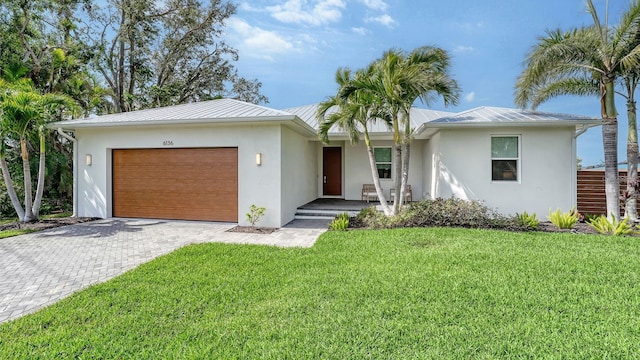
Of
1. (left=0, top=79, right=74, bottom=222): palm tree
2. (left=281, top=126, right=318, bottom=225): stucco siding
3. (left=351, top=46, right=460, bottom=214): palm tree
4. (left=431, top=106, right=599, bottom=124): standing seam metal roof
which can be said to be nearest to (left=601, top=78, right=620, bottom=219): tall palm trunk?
(left=431, top=106, right=599, bottom=124): standing seam metal roof

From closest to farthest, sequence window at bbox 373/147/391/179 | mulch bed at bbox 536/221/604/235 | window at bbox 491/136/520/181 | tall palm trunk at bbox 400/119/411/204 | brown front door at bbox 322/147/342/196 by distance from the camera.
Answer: mulch bed at bbox 536/221/604/235 → tall palm trunk at bbox 400/119/411/204 → window at bbox 491/136/520/181 → window at bbox 373/147/391/179 → brown front door at bbox 322/147/342/196

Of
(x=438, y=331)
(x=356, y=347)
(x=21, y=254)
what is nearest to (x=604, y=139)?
(x=438, y=331)

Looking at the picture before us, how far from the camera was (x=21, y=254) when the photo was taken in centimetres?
617

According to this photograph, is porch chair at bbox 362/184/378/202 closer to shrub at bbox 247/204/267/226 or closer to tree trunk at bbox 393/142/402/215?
tree trunk at bbox 393/142/402/215

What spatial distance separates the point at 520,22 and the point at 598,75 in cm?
367

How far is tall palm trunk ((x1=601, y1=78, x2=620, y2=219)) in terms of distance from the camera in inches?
328

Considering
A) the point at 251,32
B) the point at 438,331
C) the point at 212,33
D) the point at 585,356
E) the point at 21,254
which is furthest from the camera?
the point at 212,33

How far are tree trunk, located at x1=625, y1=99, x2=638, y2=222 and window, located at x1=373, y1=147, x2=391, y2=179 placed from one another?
7.62 metres

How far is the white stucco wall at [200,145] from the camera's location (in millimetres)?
8867

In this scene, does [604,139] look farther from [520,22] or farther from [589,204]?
[520,22]

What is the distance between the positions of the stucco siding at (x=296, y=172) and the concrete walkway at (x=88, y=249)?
76 cm

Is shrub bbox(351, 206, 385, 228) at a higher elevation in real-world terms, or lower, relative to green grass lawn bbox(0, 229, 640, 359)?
higher

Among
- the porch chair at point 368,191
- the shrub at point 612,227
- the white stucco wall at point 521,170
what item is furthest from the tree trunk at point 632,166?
the porch chair at point 368,191

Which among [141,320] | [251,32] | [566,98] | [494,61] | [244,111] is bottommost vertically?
[141,320]
